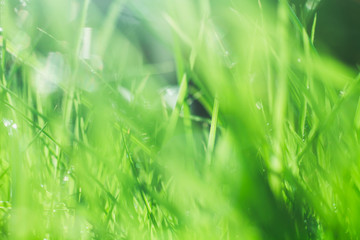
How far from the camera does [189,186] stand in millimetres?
266

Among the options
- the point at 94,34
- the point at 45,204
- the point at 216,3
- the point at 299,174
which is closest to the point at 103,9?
the point at 94,34

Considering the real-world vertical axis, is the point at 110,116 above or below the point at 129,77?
above

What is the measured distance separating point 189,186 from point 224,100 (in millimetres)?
74

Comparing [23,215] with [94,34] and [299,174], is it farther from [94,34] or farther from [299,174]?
[94,34]

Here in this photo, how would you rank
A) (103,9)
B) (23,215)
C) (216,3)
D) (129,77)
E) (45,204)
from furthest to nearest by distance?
(103,9) → (216,3) → (129,77) → (45,204) → (23,215)

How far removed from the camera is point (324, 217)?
10.1 inches

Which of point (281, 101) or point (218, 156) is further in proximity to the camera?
point (218, 156)

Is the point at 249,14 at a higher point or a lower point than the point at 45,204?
higher

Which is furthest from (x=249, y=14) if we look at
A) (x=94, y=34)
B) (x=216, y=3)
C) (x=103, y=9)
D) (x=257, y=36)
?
(x=103, y=9)

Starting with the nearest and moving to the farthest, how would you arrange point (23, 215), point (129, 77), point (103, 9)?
point (23, 215) → point (129, 77) → point (103, 9)

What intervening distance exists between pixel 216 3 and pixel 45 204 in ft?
2.27

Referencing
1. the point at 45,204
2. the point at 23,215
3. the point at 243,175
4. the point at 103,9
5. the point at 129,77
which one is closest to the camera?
the point at 243,175

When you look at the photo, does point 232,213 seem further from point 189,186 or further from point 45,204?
point 45,204

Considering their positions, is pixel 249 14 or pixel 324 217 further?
pixel 249 14
